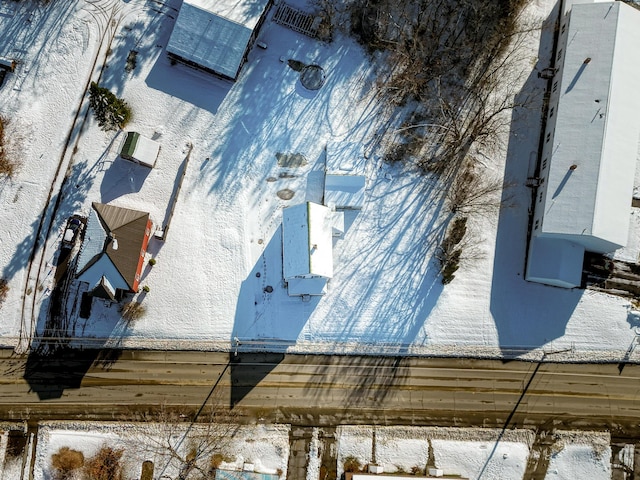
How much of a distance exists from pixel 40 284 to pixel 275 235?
17.8 metres

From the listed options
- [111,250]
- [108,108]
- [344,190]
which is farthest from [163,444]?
[108,108]

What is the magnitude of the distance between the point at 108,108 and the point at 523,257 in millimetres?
33158

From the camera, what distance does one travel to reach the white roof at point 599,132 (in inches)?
Result: 1259

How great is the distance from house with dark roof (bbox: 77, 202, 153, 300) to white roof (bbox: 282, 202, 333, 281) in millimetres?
10232

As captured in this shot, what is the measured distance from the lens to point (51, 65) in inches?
1378

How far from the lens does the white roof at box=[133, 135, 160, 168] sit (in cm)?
3331

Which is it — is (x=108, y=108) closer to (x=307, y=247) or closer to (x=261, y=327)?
(x=307, y=247)

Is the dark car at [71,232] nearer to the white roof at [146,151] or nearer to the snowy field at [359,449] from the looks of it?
the white roof at [146,151]

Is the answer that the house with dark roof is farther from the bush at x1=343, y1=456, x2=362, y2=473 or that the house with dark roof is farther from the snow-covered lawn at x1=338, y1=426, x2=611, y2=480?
the bush at x1=343, y1=456, x2=362, y2=473

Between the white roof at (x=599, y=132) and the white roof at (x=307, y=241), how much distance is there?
1560 cm

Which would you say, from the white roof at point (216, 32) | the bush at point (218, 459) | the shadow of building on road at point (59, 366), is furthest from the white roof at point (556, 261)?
the shadow of building on road at point (59, 366)

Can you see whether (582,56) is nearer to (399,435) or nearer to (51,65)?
(399,435)

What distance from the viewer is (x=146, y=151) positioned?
33688 millimetres

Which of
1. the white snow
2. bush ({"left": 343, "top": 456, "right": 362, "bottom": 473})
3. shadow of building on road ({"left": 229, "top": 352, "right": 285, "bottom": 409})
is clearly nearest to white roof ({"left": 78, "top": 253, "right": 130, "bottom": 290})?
shadow of building on road ({"left": 229, "top": 352, "right": 285, "bottom": 409})
